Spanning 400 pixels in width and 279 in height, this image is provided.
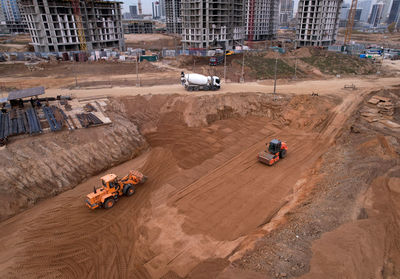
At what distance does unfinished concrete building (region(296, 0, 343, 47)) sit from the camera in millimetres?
77500

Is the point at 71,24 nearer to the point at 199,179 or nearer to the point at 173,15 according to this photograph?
the point at 199,179

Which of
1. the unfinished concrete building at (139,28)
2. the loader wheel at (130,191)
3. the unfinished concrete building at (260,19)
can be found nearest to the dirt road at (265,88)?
the loader wheel at (130,191)

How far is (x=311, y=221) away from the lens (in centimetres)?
1597

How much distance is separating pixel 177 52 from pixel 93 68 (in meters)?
23.4

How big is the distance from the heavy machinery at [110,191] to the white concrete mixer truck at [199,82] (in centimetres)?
2016

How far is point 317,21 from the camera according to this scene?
79.4m

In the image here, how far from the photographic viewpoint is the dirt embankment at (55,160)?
63.9 ft

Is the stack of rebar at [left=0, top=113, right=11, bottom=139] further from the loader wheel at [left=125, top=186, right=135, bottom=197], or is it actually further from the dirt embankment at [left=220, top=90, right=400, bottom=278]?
the dirt embankment at [left=220, top=90, right=400, bottom=278]

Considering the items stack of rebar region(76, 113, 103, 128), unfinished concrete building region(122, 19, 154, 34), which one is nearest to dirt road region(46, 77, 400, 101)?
stack of rebar region(76, 113, 103, 128)

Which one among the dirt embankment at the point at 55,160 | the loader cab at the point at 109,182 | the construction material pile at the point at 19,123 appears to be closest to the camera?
the loader cab at the point at 109,182

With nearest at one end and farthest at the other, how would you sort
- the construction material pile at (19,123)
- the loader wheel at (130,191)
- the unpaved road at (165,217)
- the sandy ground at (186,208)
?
the sandy ground at (186,208) → the unpaved road at (165,217) → the loader wheel at (130,191) → the construction material pile at (19,123)

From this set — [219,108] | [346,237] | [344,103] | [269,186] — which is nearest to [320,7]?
[344,103]

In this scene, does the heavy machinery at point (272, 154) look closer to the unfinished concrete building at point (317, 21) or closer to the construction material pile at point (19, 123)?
the construction material pile at point (19, 123)

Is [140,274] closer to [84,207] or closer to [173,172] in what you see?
[84,207]
